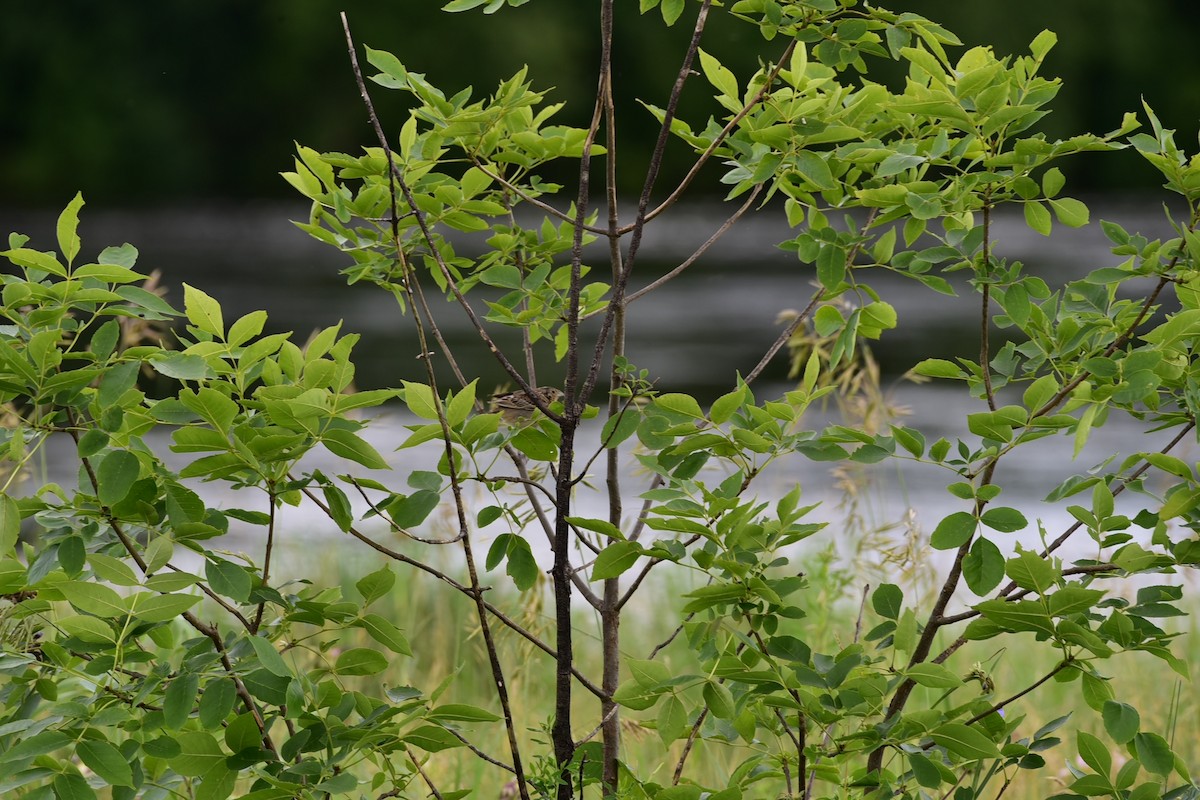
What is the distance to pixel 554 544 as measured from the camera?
129 cm

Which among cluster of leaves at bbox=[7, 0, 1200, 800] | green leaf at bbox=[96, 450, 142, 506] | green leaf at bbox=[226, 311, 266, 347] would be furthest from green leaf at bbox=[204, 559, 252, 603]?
green leaf at bbox=[226, 311, 266, 347]

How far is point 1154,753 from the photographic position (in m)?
1.20

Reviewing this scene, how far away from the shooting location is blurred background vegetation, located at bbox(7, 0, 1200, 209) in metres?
27.8

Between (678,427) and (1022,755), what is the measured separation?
511 millimetres

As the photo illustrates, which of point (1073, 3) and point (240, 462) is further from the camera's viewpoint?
point (1073, 3)

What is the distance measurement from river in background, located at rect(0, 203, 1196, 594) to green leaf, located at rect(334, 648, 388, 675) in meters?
→ 1.19

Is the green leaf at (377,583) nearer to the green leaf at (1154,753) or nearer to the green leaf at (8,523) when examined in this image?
the green leaf at (8,523)

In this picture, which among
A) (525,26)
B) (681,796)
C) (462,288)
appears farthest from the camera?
(525,26)

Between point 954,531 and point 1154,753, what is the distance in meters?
0.32

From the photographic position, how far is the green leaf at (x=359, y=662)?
124cm

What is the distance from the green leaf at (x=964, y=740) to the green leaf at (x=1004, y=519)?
187 millimetres

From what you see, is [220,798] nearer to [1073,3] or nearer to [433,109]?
[433,109]

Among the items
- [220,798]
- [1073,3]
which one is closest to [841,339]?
[220,798]

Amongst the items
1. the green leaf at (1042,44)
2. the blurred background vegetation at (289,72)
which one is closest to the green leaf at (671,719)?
the green leaf at (1042,44)
